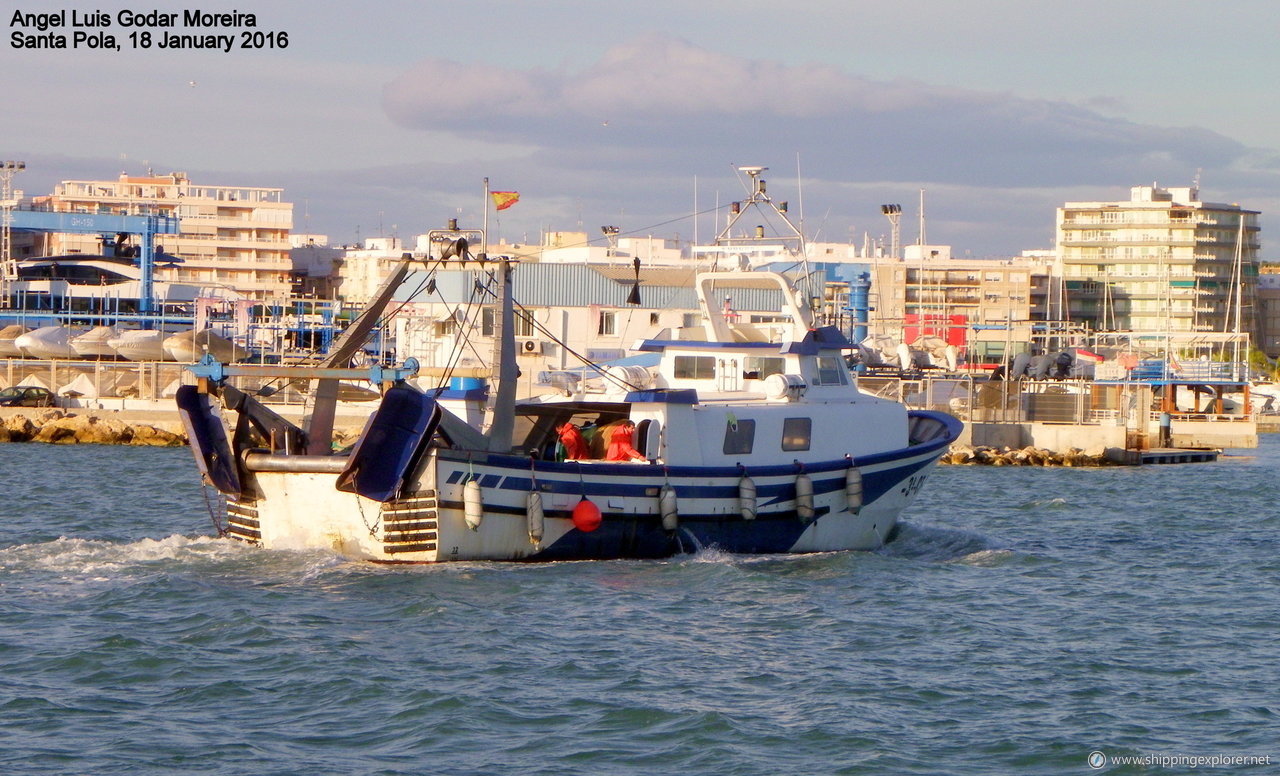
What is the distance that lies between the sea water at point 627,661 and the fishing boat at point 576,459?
48 cm

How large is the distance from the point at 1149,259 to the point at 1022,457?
267ft

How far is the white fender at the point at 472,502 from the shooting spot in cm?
1992

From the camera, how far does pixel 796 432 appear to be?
896 inches

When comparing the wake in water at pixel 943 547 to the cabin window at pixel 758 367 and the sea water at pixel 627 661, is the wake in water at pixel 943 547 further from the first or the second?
the cabin window at pixel 758 367

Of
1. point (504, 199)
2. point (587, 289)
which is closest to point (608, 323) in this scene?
point (587, 289)

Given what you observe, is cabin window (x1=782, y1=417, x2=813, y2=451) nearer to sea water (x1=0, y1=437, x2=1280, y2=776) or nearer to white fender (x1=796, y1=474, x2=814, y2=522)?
white fender (x1=796, y1=474, x2=814, y2=522)

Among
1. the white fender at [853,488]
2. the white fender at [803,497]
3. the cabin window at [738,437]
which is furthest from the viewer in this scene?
the white fender at [853,488]

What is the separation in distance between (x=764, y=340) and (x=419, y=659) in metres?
11.2

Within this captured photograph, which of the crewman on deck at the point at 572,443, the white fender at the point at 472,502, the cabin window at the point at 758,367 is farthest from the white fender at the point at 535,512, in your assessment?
the cabin window at the point at 758,367

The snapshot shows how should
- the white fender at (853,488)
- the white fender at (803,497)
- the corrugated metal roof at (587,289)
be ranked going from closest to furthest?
1. the white fender at (803,497)
2. the white fender at (853,488)
3. the corrugated metal roof at (587,289)

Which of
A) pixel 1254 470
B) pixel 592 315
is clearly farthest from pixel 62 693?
pixel 592 315

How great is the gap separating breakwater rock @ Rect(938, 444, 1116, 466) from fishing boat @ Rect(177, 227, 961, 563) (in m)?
25.8

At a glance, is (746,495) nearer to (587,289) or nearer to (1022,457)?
(1022,457)

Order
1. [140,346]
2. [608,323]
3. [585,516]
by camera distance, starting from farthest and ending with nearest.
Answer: [140,346]
[608,323]
[585,516]
